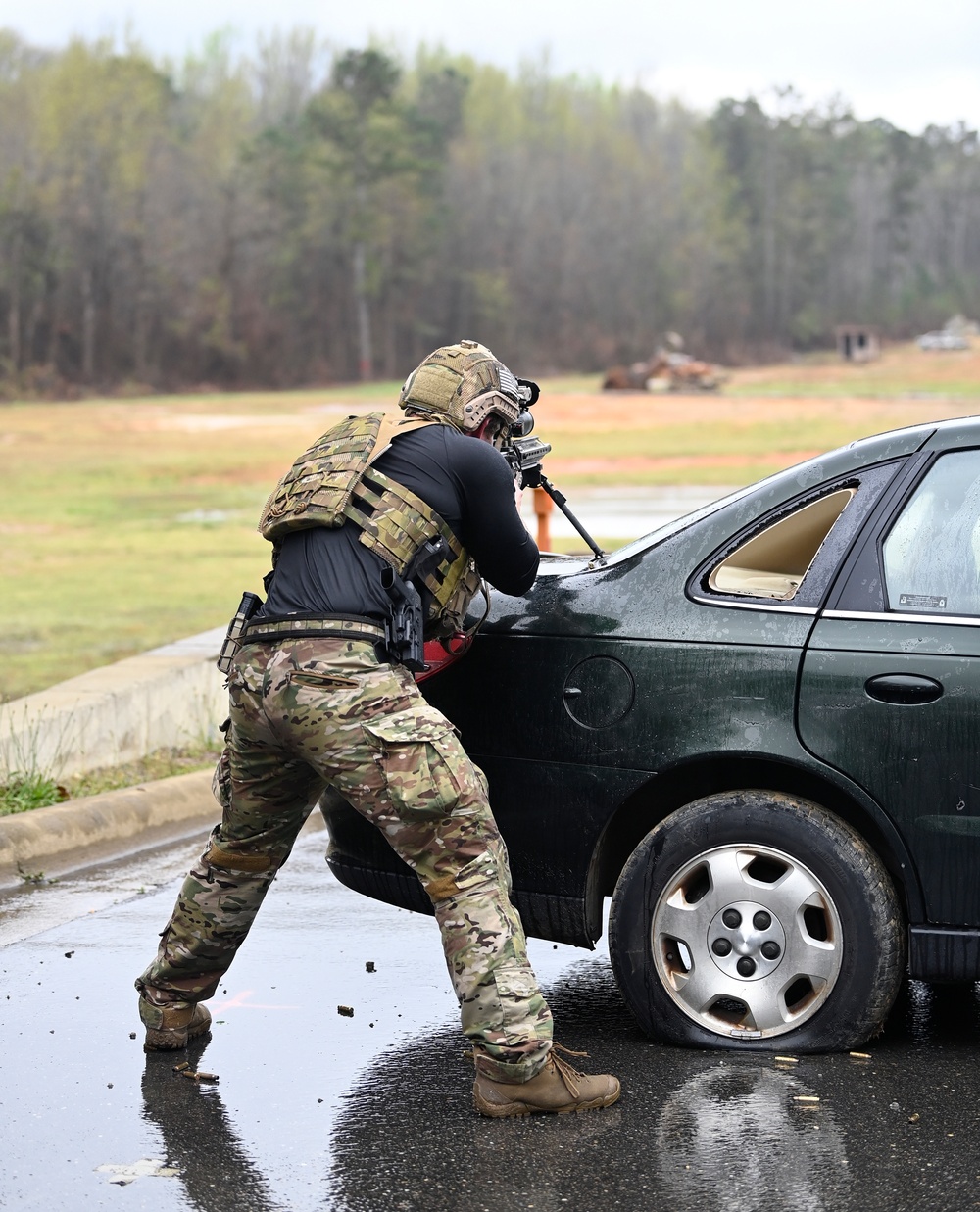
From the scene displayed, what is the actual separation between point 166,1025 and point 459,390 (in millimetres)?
1715

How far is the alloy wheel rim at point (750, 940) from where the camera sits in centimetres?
396

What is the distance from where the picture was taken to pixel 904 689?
390 centimetres

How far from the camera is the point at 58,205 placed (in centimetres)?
8550

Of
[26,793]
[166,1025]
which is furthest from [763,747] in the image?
[26,793]

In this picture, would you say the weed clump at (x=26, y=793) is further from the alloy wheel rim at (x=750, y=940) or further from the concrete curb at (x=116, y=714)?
the alloy wheel rim at (x=750, y=940)

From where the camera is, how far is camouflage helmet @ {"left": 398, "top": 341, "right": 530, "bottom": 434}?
398 centimetres

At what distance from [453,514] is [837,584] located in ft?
3.05

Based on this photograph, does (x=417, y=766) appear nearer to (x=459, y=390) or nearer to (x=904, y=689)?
(x=459, y=390)

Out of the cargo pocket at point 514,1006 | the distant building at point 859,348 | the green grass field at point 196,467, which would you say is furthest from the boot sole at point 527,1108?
the distant building at point 859,348

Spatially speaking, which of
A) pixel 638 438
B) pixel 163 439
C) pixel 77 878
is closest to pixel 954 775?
pixel 77 878

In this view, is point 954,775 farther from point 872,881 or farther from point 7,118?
point 7,118

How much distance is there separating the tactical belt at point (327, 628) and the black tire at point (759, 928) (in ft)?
2.86

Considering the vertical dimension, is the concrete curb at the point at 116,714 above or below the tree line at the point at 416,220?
below

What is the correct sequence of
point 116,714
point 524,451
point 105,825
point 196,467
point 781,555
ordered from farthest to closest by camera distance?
point 196,467 < point 116,714 < point 105,825 < point 781,555 < point 524,451
